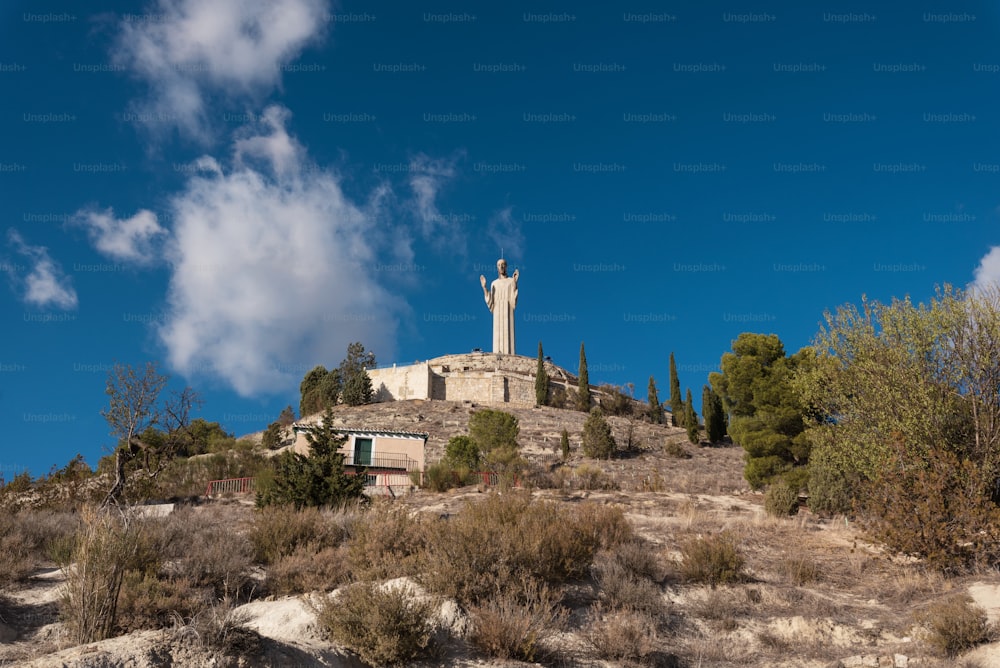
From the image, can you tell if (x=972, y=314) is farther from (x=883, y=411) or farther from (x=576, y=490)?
(x=576, y=490)

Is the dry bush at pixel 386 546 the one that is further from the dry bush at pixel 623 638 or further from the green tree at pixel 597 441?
the green tree at pixel 597 441

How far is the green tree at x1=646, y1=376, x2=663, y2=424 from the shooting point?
62.3 m

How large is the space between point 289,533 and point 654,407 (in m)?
55.4

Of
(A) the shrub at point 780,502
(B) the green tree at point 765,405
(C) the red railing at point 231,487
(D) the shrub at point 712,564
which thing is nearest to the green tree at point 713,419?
(B) the green tree at point 765,405

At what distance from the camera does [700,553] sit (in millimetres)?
11328

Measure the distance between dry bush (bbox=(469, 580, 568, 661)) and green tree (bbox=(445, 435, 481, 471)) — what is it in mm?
21522

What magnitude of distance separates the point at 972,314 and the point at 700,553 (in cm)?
898

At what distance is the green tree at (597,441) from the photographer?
40344mm

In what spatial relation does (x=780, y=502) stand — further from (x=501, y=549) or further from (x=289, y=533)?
(x=289, y=533)

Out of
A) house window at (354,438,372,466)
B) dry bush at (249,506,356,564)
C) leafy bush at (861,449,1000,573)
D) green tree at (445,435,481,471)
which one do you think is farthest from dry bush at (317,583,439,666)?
house window at (354,438,372,466)

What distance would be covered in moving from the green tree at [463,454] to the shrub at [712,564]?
62.9 feet

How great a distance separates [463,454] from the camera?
3091cm

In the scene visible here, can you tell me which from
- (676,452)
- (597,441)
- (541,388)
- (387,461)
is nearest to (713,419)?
(676,452)

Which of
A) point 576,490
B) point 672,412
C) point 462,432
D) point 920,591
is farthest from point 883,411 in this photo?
point 672,412
